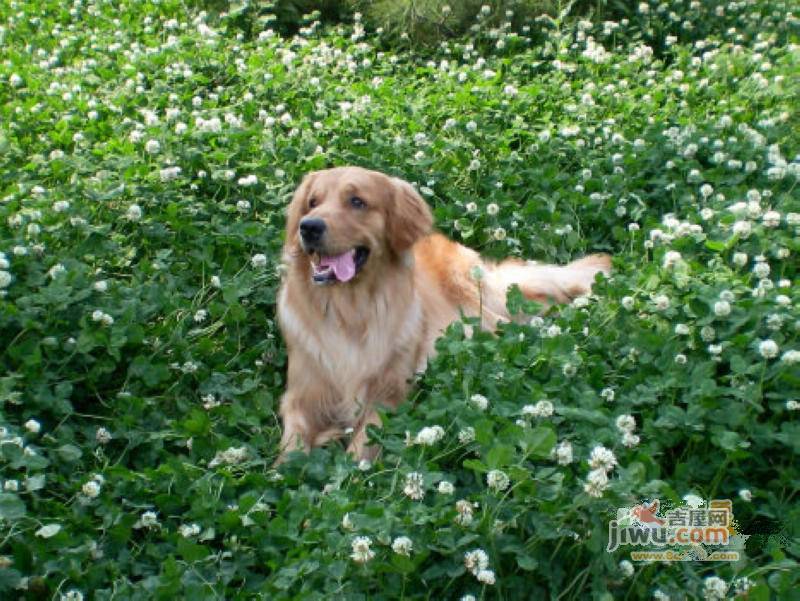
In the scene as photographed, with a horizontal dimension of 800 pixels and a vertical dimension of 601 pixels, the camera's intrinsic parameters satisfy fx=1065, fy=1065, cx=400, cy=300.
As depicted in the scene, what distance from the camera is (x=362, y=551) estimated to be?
3254mm

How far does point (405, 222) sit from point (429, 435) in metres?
1.51

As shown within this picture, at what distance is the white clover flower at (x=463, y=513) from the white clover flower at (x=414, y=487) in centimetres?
21

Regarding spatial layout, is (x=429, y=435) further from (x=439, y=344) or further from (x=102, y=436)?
(x=102, y=436)

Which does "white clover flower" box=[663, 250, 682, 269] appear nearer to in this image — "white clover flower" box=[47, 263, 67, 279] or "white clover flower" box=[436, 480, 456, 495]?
"white clover flower" box=[436, 480, 456, 495]

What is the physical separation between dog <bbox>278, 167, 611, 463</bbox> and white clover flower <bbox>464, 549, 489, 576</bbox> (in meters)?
1.48

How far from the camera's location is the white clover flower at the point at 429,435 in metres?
3.79

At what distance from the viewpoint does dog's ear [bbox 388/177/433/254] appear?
5027 millimetres

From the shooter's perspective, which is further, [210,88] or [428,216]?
[210,88]

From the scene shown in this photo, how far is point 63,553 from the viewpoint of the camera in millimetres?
3602

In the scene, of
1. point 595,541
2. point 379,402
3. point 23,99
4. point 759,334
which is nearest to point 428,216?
point 379,402

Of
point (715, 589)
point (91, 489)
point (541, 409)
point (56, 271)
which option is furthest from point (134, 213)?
point (715, 589)

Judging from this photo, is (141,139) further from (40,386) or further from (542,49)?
(542,49)

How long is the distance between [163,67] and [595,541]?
6.20 meters

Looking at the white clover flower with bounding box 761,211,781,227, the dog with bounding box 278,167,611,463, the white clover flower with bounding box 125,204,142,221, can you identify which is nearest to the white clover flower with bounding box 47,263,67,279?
the white clover flower with bounding box 125,204,142,221
